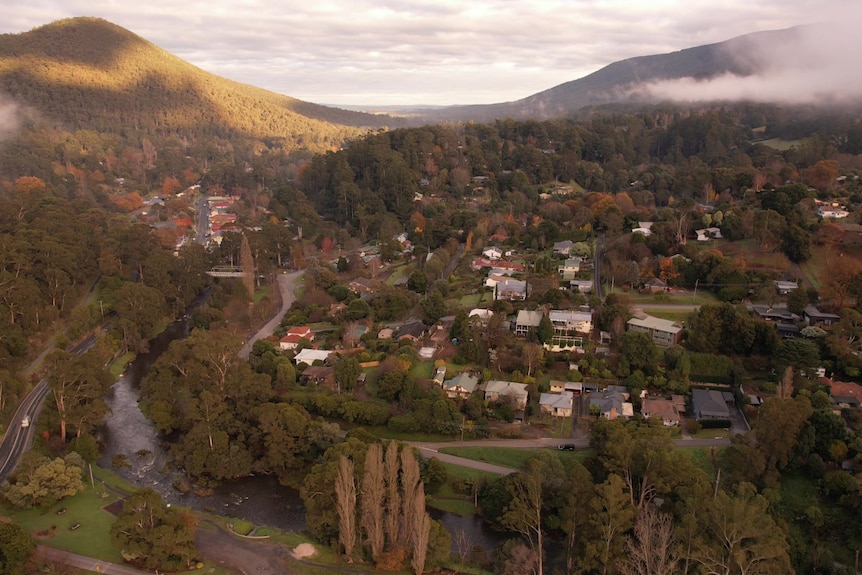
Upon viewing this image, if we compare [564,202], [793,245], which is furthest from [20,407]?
[564,202]

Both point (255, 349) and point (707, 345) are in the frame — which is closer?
point (707, 345)

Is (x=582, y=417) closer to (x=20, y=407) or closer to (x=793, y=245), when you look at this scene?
(x=793, y=245)

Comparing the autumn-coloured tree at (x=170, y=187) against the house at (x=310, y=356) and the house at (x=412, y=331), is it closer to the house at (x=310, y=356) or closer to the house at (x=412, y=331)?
the house at (x=310, y=356)

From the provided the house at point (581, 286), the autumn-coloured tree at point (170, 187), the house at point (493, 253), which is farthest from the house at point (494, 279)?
the autumn-coloured tree at point (170, 187)

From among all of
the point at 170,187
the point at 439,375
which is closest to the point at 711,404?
the point at 439,375

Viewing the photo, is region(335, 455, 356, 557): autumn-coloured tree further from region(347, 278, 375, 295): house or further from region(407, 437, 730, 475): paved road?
region(347, 278, 375, 295): house
